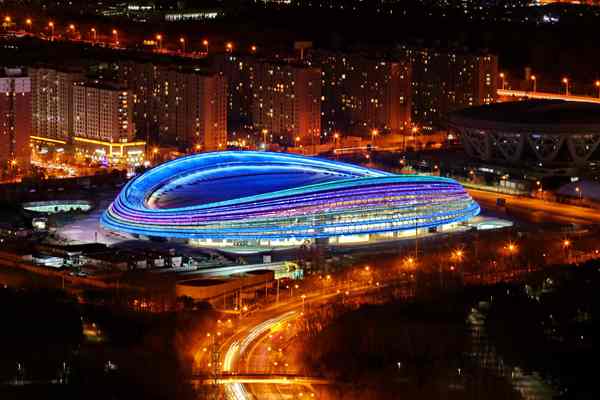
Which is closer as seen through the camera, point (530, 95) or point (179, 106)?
point (179, 106)

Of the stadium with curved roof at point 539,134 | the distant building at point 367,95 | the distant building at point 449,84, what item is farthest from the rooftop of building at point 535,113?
the distant building at point 449,84

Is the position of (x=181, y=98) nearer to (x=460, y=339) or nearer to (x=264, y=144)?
(x=264, y=144)

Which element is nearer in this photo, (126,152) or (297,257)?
(297,257)

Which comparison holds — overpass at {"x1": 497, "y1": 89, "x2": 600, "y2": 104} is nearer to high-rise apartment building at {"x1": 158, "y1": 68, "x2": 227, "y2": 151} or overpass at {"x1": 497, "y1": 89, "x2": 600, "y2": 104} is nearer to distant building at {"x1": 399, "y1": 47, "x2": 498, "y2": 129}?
distant building at {"x1": 399, "y1": 47, "x2": 498, "y2": 129}

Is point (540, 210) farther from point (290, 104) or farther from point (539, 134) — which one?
point (290, 104)

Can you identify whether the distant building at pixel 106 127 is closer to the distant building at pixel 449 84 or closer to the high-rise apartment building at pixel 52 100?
the high-rise apartment building at pixel 52 100

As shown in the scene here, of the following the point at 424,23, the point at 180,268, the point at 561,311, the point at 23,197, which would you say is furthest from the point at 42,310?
the point at 424,23

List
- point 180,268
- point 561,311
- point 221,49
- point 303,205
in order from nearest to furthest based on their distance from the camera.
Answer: point 561,311 < point 180,268 < point 303,205 < point 221,49

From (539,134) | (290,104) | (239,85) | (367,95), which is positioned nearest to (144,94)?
(239,85)
